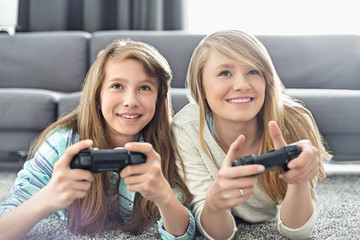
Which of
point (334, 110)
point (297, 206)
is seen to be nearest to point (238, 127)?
point (297, 206)

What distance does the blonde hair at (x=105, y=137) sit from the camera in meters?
0.99

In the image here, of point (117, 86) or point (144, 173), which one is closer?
point (144, 173)

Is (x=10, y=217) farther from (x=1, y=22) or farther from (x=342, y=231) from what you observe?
(x=1, y=22)

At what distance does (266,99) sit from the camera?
3.35ft

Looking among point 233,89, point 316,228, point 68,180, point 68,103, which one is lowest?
point 316,228

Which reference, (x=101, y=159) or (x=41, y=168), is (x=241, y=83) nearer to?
(x=101, y=159)

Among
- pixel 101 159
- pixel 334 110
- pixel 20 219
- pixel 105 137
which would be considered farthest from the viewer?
pixel 334 110

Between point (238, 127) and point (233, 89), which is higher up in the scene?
point (233, 89)

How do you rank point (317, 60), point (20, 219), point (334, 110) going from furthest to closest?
point (317, 60) < point (334, 110) < point (20, 219)

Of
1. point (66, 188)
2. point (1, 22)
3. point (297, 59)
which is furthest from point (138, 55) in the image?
point (1, 22)

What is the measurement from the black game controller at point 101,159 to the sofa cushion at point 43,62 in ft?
4.93

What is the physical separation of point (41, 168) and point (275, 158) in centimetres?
60

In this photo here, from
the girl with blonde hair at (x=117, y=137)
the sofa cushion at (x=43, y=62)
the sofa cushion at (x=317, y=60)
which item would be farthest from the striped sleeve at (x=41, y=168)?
the sofa cushion at (x=317, y=60)

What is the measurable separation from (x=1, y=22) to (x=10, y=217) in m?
2.05
